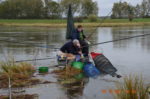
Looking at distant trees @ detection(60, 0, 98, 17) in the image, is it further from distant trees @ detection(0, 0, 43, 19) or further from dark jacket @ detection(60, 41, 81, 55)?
dark jacket @ detection(60, 41, 81, 55)

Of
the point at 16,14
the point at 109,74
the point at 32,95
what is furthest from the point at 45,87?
the point at 16,14

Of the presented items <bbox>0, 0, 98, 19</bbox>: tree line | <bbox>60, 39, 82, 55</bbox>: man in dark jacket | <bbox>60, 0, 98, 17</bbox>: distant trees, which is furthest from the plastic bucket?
<bbox>60, 0, 98, 17</bbox>: distant trees

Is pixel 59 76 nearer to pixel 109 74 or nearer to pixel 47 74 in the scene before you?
pixel 47 74

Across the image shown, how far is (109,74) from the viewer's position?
1187cm

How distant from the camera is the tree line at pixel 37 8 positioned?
90188 mm

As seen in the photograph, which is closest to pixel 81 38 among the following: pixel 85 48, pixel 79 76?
pixel 85 48

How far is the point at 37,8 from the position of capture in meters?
89.2

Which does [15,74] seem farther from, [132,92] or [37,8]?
[37,8]

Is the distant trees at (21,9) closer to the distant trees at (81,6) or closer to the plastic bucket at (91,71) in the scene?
the distant trees at (81,6)

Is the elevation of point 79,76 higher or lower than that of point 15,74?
lower

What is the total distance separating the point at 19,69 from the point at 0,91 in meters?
2.09

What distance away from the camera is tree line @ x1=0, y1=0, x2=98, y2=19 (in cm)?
9019

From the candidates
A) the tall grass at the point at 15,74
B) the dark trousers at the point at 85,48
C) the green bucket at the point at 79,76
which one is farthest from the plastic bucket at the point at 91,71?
the tall grass at the point at 15,74

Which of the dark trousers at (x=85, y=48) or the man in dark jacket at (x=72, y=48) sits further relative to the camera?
the dark trousers at (x=85, y=48)
